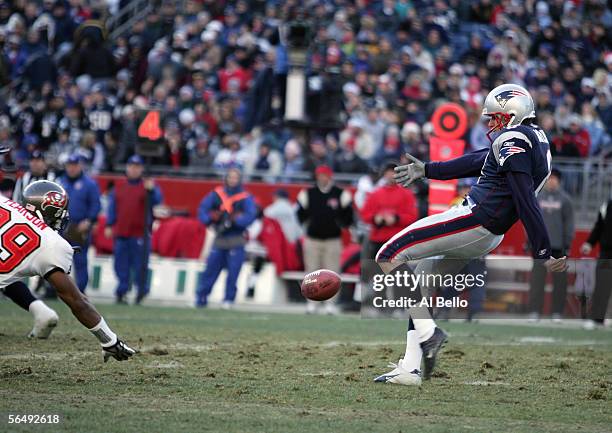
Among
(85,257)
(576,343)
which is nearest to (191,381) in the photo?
(576,343)

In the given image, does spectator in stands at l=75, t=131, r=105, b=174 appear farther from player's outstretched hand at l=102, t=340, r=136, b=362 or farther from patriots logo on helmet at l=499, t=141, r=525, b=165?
patriots logo on helmet at l=499, t=141, r=525, b=165

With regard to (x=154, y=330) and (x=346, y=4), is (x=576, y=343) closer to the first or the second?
(x=154, y=330)

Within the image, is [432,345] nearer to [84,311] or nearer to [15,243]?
[84,311]

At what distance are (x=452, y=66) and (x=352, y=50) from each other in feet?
6.40

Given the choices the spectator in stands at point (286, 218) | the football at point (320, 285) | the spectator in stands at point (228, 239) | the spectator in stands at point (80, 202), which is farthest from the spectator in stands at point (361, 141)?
the football at point (320, 285)

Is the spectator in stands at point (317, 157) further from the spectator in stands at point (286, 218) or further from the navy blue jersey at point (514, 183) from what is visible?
the navy blue jersey at point (514, 183)

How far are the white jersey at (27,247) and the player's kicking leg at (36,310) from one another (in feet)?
6.52

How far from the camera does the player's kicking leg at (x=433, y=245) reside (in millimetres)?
7332

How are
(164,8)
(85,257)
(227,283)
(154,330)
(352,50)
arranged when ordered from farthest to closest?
(164,8), (352,50), (227,283), (85,257), (154,330)

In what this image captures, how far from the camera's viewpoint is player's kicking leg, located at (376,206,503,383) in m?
7.33

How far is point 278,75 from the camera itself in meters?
18.8

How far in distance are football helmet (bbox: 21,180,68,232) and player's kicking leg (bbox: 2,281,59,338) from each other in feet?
5.22

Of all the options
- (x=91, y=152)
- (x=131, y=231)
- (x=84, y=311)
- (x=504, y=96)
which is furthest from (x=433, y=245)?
(x=91, y=152)

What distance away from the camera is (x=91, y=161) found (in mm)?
19016
